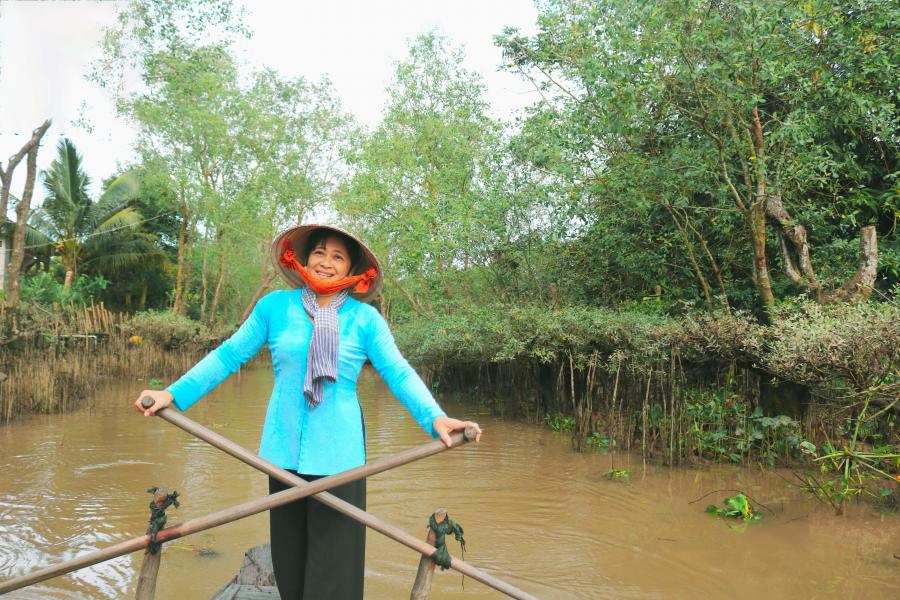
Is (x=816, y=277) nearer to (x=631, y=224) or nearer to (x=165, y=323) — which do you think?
(x=631, y=224)

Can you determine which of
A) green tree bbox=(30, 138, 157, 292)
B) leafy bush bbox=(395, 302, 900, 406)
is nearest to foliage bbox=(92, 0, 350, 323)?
green tree bbox=(30, 138, 157, 292)

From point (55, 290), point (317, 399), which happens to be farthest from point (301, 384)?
point (55, 290)

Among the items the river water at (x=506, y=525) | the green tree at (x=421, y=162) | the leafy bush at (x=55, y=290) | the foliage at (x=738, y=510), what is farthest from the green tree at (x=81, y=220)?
the foliage at (x=738, y=510)

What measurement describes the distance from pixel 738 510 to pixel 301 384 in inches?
163

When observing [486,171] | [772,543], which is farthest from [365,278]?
[486,171]

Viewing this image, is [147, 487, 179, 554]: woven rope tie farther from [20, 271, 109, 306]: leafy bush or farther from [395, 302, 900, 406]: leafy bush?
[20, 271, 109, 306]: leafy bush

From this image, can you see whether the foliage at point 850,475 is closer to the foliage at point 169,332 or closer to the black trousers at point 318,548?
the black trousers at point 318,548

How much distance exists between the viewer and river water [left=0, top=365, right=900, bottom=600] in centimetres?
405

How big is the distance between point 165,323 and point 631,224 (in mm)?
12791

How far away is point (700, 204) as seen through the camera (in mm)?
9023

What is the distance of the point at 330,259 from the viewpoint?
2559 millimetres

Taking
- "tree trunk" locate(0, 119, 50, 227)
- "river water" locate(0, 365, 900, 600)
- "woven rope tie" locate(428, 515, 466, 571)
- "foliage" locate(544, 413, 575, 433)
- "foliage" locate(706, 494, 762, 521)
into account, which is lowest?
"river water" locate(0, 365, 900, 600)

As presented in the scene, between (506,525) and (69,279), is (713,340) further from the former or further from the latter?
(69,279)

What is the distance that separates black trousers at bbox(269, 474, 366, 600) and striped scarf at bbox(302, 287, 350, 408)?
1.00ft
